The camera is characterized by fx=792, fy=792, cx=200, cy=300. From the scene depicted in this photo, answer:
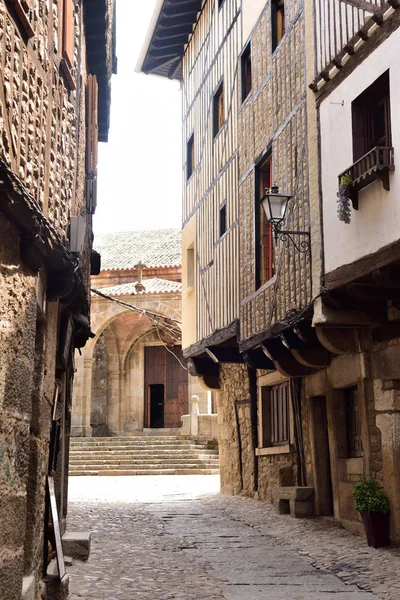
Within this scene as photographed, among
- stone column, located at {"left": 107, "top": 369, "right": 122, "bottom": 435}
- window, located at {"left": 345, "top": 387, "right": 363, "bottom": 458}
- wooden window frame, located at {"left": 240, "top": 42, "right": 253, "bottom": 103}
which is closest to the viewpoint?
window, located at {"left": 345, "top": 387, "right": 363, "bottom": 458}

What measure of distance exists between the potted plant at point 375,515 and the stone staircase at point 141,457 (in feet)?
42.6

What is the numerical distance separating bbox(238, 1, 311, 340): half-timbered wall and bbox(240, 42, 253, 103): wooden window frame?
0.30m

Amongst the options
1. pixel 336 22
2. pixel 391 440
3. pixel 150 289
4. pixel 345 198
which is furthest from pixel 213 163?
pixel 150 289

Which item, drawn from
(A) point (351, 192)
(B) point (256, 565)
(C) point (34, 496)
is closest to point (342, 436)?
(B) point (256, 565)

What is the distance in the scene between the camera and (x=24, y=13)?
169 inches

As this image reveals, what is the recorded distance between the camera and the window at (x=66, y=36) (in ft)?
20.2

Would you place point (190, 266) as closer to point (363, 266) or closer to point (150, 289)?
point (363, 266)

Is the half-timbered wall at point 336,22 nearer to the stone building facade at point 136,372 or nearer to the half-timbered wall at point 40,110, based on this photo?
the half-timbered wall at point 40,110

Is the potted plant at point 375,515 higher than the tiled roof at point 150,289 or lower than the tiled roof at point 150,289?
lower

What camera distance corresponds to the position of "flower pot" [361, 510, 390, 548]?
25.5ft

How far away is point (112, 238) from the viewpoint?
36188 millimetres

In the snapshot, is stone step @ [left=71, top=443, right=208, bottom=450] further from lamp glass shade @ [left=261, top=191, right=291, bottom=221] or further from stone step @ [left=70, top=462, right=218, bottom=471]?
lamp glass shade @ [left=261, top=191, right=291, bottom=221]

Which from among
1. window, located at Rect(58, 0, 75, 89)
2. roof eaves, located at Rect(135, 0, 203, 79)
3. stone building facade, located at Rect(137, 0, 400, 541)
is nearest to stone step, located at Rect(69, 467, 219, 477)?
stone building facade, located at Rect(137, 0, 400, 541)

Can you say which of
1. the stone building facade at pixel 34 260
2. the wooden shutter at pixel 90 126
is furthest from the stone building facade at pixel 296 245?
the stone building facade at pixel 34 260
